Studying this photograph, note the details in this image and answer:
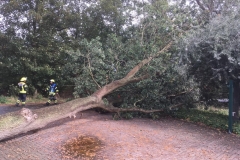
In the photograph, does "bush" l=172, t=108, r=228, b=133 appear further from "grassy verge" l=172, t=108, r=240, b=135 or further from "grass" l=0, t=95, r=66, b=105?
"grass" l=0, t=95, r=66, b=105

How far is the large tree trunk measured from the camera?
567 centimetres

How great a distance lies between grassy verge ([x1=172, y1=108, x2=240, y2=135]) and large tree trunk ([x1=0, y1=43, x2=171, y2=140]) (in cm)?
148

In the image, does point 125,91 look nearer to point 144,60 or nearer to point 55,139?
point 144,60

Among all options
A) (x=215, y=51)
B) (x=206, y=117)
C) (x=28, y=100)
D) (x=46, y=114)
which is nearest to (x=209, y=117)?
(x=206, y=117)

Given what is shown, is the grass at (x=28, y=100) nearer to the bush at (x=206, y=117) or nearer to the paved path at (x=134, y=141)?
the paved path at (x=134, y=141)

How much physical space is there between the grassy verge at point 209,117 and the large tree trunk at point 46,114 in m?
1.48

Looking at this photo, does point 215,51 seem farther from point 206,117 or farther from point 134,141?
point 206,117

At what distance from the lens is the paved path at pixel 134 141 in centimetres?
507

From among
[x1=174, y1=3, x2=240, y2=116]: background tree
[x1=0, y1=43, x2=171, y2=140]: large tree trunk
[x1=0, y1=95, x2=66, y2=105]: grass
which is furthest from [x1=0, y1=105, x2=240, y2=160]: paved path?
[x1=0, y1=95, x2=66, y2=105]: grass

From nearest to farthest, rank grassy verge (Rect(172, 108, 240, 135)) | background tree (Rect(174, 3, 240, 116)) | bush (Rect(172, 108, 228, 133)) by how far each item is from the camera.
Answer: background tree (Rect(174, 3, 240, 116)) < grassy verge (Rect(172, 108, 240, 135)) < bush (Rect(172, 108, 228, 133))

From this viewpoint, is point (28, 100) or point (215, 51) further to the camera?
point (28, 100)

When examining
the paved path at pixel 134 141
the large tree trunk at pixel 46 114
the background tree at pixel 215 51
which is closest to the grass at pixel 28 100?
the paved path at pixel 134 141

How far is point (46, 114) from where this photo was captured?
642 cm

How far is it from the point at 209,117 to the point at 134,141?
3735 mm
